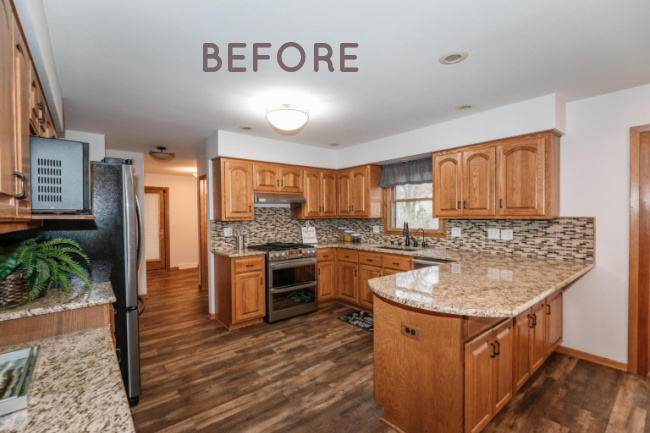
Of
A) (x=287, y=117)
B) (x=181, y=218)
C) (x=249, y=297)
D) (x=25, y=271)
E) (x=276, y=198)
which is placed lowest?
(x=249, y=297)

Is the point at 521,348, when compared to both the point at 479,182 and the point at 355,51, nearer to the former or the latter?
the point at 479,182

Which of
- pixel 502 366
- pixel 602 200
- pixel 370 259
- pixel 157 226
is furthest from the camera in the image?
pixel 157 226

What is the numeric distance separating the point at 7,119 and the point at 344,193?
4.14 meters

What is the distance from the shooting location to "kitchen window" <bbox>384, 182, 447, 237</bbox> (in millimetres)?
4176

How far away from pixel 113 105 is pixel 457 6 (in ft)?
9.69

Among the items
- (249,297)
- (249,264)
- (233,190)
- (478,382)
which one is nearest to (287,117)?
(233,190)

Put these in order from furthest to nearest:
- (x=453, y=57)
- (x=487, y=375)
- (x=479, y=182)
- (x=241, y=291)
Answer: (x=241, y=291)
(x=479, y=182)
(x=453, y=57)
(x=487, y=375)

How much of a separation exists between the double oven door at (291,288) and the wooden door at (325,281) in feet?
0.60

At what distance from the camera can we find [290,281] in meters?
4.03

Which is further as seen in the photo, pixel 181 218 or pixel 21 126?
pixel 181 218

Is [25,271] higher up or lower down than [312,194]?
lower down

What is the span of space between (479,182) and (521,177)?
389mm

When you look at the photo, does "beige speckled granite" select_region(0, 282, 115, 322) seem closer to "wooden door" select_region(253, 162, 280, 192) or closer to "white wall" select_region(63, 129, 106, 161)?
"wooden door" select_region(253, 162, 280, 192)

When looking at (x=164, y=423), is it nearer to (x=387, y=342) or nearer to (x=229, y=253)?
(x=387, y=342)
